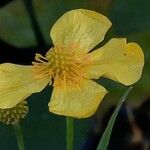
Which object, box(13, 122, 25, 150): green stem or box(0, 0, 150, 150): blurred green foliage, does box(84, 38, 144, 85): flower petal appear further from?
box(0, 0, 150, 150): blurred green foliage

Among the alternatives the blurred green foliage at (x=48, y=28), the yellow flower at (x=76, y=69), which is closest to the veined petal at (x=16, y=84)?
the yellow flower at (x=76, y=69)

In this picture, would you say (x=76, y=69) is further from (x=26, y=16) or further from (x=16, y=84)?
(x=26, y=16)

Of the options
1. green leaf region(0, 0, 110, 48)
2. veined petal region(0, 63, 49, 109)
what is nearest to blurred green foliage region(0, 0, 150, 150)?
green leaf region(0, 0, 110, 48)

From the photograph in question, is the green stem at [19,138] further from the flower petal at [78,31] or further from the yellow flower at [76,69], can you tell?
the flower petal at [78,31]

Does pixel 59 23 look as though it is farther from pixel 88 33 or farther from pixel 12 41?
pixel 12 41

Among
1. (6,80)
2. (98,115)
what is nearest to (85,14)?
(6,80)

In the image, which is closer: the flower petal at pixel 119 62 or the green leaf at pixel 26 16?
the flower petal at pixel 119 62
